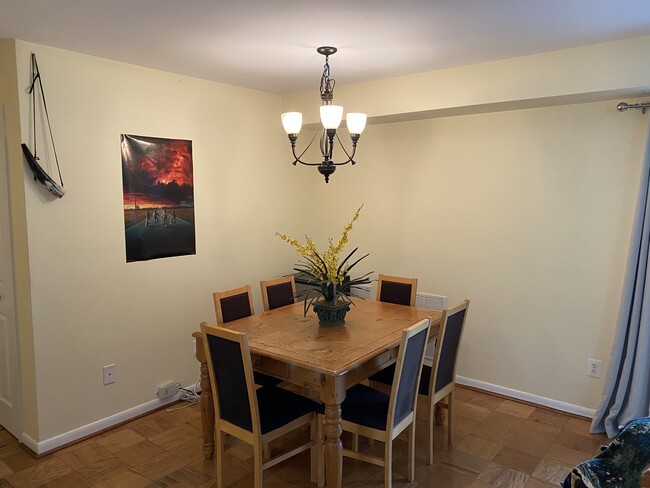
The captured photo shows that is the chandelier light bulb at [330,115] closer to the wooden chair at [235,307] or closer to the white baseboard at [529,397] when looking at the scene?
the wooden chair at [235,307]

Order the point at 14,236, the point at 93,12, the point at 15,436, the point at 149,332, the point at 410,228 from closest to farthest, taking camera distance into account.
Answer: the point at 93,12
the point at 14,236
the point at 15,436
the point at 149,332
the point at 410,228

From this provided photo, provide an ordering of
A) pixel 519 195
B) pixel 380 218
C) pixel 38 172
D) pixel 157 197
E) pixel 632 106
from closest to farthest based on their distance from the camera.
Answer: pixel 38 172 < pixel 632 106 < pixel 157 197 < pixel 519 195 < pixel 380 218

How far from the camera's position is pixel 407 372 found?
239cm

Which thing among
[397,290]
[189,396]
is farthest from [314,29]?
[189,396]

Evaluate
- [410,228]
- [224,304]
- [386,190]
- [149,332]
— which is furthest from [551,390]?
[149,332]

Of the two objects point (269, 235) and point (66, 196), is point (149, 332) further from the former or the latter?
point (269, 235)

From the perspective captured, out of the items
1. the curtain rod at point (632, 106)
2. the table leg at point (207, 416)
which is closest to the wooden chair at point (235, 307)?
the table leg at point (207, 416)

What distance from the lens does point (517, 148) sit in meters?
3.49

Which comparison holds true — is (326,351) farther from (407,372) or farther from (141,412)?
(141,412)

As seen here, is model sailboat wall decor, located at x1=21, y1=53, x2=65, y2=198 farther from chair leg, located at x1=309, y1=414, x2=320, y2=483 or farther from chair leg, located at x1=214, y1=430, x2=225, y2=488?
chair leg, located at x1=309, y1=414, x2=320, y2=483

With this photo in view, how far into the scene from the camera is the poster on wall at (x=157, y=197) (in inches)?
127

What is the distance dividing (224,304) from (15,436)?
159cm

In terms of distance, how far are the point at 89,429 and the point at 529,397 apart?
122 inches

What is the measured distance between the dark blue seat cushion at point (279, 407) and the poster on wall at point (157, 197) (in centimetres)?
140
